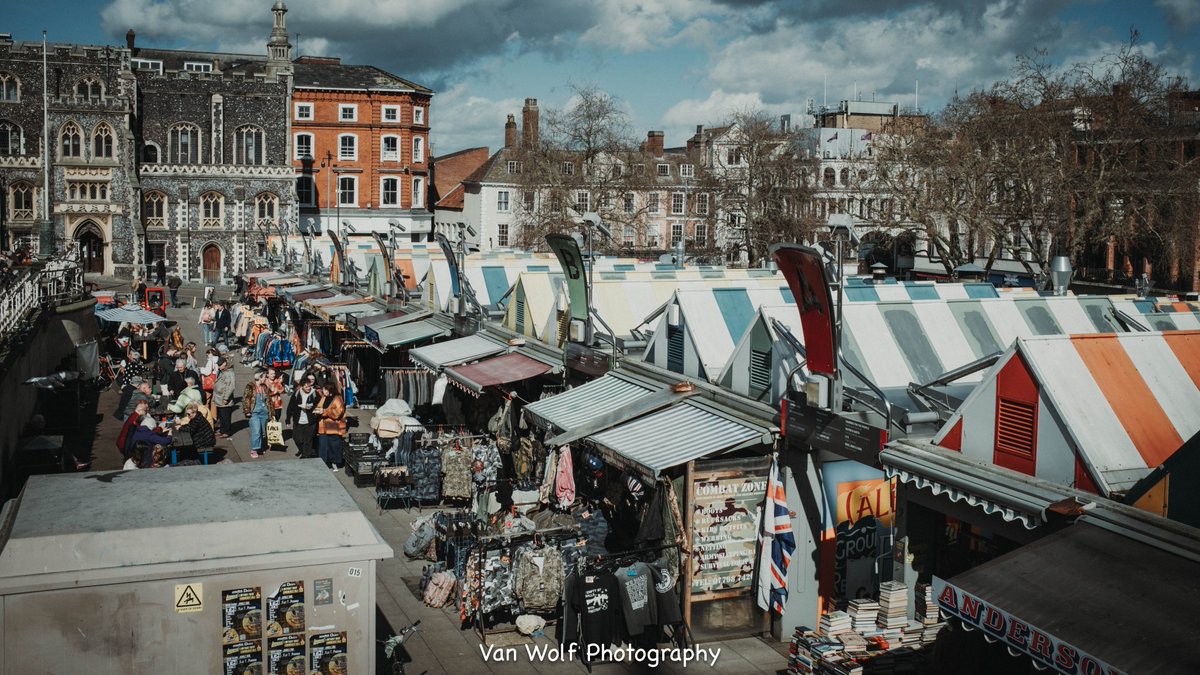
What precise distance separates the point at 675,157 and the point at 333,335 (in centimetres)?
4934

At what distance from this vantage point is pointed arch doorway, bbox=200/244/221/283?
74250mm

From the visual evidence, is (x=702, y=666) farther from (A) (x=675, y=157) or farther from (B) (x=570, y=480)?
(A) (x=675, y=157)

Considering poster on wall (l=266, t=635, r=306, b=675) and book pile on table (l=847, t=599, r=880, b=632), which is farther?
book pile on table (l=847, t=599, r=880, b=632)

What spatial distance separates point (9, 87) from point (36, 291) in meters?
53.5

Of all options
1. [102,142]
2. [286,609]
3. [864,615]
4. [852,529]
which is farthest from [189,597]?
[102,142]

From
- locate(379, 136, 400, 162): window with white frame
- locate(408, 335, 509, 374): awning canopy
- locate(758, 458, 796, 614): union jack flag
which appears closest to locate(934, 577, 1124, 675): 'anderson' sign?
locate(758, 458, 796, 614): union jack flag

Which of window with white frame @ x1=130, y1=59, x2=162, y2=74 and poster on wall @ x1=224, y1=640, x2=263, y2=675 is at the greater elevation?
window with white frame @ x1=130, y1=59, x2=162, y2=74

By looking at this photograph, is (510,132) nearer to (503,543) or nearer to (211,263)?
(211,263)

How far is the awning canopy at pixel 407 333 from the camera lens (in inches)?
838

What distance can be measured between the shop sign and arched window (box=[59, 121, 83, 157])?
70125 millimetres

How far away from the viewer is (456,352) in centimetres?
1900

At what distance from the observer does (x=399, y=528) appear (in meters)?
15.7

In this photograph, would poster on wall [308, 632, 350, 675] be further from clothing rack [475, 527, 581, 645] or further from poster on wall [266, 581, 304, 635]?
clothing rack [475, 527, 581, 645]

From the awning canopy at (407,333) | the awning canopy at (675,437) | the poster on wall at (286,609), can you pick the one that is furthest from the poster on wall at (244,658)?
the awning canopy at (407,333)
